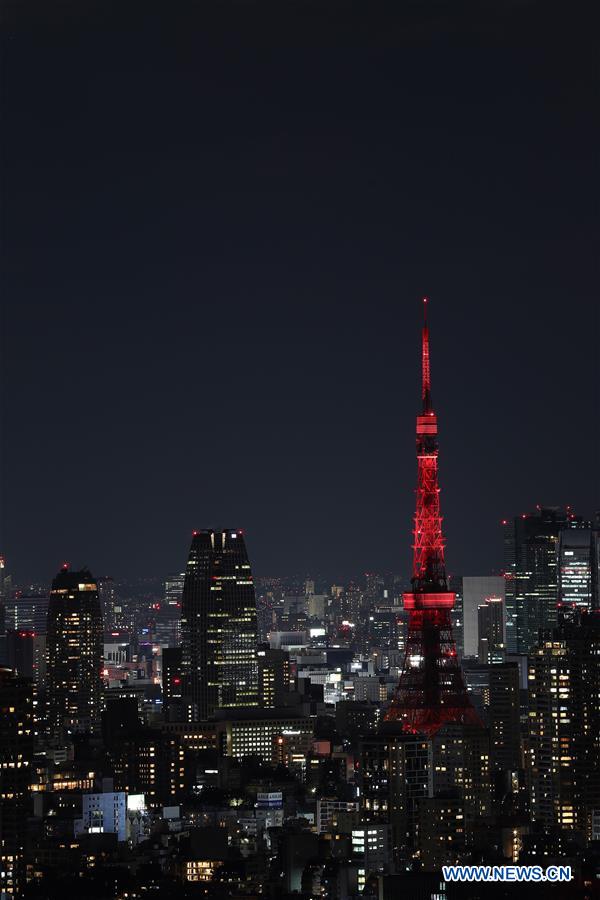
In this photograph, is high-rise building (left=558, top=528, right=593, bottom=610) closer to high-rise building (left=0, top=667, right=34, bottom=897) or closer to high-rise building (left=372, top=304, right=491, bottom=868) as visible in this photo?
high-rise building (left=372, top=304, right=491, bottom=868)

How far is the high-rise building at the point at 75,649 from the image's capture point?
27906 mm

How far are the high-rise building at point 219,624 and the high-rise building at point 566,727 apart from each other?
8.04m

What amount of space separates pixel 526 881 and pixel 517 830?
5.84 meters

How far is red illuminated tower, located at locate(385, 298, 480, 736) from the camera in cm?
2645

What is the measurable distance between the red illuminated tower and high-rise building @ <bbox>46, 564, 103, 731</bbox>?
338 cm

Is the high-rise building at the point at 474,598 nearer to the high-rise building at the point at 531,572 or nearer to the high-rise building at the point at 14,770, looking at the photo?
the high-rise building at the point at 531,572

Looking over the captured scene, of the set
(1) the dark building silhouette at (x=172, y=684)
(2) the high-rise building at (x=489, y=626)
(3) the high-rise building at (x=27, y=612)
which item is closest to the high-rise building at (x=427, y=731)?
(2) the high-rise building at (x=489, y=626)

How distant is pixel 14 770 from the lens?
17.9m

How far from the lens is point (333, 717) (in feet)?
93.7

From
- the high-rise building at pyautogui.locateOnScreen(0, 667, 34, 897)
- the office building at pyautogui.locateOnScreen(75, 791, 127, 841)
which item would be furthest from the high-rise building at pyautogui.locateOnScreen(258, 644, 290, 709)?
the high-rise building at pyautogui.locateOnScreen(0, 667, 34, 897)

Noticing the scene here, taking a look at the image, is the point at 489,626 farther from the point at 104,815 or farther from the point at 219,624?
the point at 104,815

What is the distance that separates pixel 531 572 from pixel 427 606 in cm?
343

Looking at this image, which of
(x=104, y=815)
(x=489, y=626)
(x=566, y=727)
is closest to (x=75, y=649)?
(x=489, y=626)

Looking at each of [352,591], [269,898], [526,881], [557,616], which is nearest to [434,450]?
[557,616]
